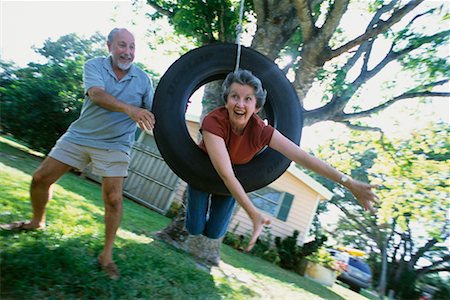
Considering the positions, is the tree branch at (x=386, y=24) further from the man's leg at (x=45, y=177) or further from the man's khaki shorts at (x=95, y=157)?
the man's leg at (x=45, y=177)

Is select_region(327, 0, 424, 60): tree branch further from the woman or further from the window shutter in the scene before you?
the window shutter

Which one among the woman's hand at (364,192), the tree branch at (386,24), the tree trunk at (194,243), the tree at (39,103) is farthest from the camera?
the tree at (39,103)

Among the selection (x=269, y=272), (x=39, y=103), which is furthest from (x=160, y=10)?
(x=269, y=272)

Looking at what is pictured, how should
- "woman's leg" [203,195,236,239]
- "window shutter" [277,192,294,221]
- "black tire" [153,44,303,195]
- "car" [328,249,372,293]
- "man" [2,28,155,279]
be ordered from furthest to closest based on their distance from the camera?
"car" [328,249,372,293] → "window shutter" [277,192,294,221] → "woman's leg" [203,195,236,239] → "man" [2,28,155,279] → "black tire" [153,44,303,195]

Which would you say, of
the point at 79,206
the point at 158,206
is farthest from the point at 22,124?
the point at 79,206

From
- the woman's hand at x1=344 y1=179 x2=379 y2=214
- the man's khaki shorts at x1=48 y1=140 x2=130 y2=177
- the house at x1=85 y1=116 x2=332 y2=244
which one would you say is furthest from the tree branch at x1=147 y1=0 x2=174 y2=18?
the house at x1=85 y1=116 x2=332 y2=244

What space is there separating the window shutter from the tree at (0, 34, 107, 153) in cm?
602

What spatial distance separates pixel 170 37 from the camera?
7855 millimetres

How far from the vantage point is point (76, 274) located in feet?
7.89

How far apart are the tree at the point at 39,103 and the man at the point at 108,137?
695 cm

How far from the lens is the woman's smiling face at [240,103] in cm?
207

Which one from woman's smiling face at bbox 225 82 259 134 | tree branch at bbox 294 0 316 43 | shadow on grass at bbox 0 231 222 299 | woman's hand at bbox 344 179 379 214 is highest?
tree branch at bbox 294 0 316 43

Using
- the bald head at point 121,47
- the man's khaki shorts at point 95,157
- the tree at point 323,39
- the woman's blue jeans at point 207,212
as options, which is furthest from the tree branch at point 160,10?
the woman's blue jeans at point 207,212

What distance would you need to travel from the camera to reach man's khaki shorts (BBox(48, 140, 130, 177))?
253 centimetres
